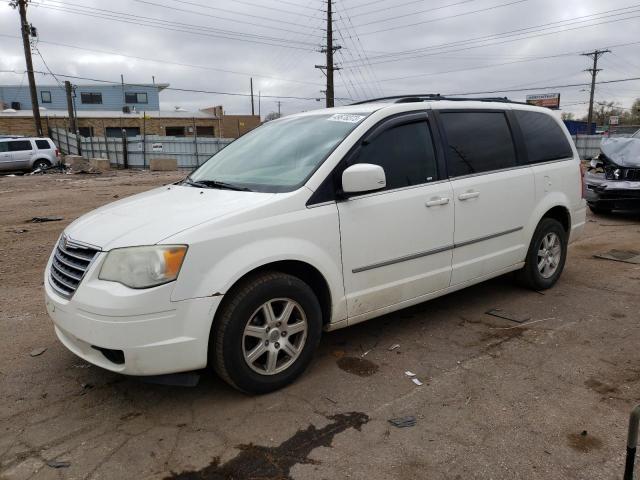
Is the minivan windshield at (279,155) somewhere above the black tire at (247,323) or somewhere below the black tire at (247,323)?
above

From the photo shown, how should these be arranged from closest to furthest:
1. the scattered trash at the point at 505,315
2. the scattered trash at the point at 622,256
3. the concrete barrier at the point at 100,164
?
the scattered trash at the point at 505,315, the scattered trash at the point at 622,256, the concrete barrier at the point at 100,164

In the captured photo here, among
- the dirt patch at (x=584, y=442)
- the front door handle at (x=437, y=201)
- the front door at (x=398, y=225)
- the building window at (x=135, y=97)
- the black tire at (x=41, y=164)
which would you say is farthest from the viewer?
the building window at (x=135, y=97)

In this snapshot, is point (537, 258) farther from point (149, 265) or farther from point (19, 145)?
point (19, 145)

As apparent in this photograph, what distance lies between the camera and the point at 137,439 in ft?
9.33

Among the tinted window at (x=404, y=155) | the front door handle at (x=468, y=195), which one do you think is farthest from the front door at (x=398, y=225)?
the front door handle at (x=468, y=195)

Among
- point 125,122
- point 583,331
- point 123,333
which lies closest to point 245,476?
point 123,333

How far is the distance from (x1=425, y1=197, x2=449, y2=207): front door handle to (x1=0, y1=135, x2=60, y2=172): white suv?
24.7 m

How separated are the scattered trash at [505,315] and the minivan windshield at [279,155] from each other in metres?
2.14

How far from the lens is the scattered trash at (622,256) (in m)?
6.50

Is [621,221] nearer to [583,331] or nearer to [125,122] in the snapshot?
[583,331]

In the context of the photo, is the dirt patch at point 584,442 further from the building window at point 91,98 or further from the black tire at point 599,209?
the building window at point 91,98

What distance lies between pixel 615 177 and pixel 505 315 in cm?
635

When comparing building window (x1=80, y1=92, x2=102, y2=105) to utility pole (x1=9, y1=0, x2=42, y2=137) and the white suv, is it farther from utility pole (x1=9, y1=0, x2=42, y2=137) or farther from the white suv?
the white suv

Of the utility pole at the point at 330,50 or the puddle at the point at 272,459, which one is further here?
the utility pole at the point at 330,50
